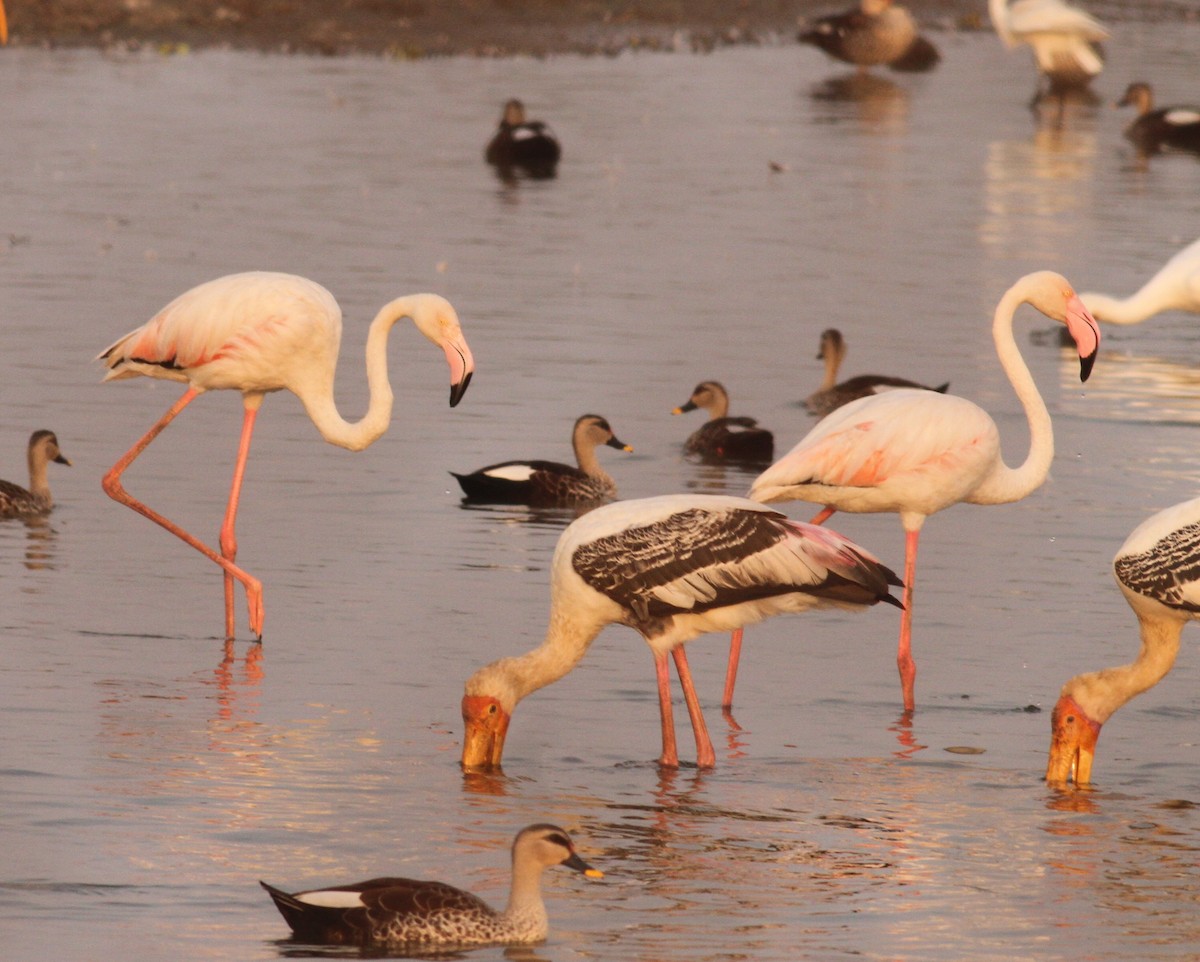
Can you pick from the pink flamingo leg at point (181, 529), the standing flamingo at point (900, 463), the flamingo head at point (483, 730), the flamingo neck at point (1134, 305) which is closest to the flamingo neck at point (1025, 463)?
the standing flamingo at point (900, 463)

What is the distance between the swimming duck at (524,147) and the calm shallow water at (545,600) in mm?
369

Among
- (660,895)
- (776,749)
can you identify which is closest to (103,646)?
(776,749)

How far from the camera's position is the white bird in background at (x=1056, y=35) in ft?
127

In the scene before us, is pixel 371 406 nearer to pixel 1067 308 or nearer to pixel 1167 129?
pixel 1067 308

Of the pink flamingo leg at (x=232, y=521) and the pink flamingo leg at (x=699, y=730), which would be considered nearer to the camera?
the pink flamingo leg at (x=699, y=730)

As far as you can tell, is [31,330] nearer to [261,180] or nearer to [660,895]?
[261,180]

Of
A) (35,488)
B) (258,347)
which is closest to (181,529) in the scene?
(258,347)

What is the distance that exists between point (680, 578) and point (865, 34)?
3275 centimetres

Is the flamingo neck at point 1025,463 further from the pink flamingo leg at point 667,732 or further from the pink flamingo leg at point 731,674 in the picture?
the pink flamingo leg at point 667,732

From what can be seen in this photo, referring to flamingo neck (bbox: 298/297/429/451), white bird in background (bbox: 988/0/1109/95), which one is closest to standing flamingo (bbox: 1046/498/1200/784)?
flamingo neck (bbox: 298/297/429/451)

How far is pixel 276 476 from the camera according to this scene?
1412 cm

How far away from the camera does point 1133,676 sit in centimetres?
952

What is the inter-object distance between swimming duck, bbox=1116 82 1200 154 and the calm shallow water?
14.7 feet

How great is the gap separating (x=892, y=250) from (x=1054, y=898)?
15.7 m
